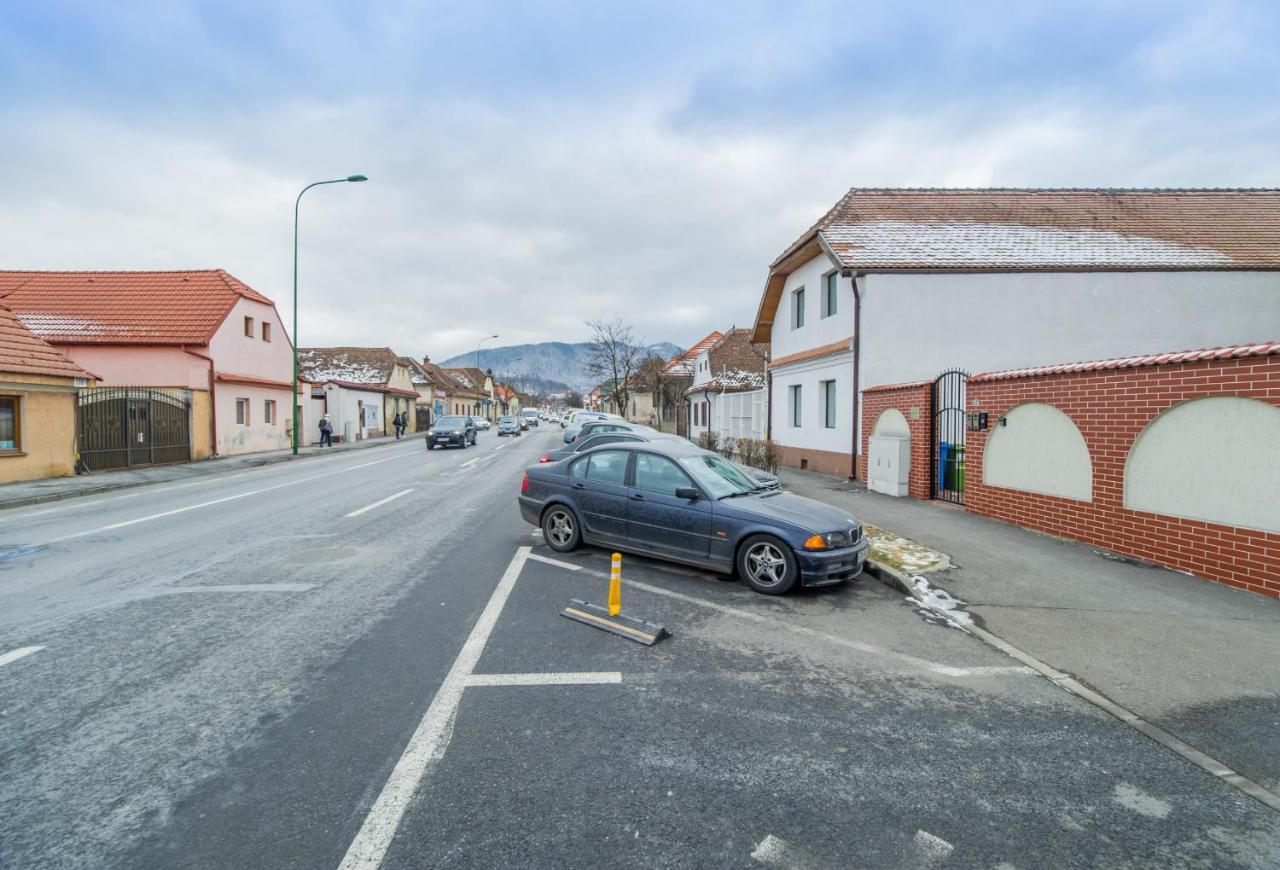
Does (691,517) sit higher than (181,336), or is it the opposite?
(181,336)

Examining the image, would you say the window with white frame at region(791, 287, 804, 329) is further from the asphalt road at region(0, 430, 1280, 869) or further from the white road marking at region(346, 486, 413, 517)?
the asphalt road at region(0, 430, 1280, 869)

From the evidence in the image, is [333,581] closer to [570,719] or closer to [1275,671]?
[570,719]

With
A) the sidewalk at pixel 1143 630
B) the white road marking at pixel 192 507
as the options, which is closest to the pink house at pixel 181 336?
the white road marking at pixel 192 507

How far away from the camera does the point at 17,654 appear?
438cm

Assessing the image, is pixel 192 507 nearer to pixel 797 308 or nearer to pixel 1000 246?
pixel 797 308

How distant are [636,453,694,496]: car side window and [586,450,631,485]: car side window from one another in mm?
198

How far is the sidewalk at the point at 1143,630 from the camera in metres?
3.62

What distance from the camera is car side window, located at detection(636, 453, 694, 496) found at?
22.4 feet

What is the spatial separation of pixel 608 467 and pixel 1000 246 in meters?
14.3

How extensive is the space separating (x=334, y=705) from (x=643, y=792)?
1993mm

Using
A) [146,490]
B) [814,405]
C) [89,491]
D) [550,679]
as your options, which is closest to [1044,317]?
[814,405]

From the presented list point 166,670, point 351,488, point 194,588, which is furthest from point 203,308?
point 166,670

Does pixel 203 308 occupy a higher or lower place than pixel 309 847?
higher

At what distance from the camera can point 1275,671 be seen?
169 inches
